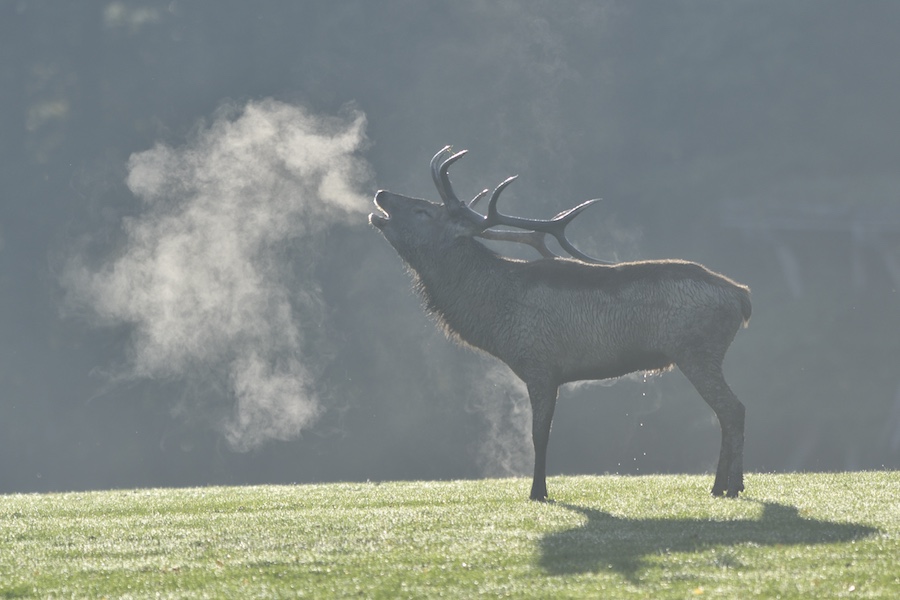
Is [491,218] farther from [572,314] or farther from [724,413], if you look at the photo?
[724,413]

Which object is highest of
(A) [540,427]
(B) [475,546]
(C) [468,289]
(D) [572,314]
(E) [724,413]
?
(C) [468,289]

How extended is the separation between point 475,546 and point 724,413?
571 centimetres

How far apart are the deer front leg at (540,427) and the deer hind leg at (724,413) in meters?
1.98

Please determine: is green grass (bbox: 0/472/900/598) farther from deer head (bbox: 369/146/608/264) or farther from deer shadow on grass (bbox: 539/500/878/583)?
deer head (bbox: 369/146/608/264)

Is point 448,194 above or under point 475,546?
above

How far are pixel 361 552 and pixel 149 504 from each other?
24.3 feet

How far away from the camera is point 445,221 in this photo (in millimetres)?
18062

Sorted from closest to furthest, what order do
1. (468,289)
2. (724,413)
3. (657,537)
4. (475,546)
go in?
(475,546), (657,537), (724,413), (468,289)

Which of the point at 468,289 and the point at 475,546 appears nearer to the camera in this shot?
the point at 475,546

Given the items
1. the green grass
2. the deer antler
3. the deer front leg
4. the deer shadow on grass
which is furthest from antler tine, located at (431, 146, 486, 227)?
the deer shadow on grass

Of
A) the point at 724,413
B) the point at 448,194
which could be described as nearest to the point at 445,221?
the point at 448,194

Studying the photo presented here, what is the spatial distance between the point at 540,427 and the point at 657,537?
14.7 feet

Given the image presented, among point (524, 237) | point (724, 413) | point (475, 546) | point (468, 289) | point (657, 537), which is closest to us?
point (475, 546)

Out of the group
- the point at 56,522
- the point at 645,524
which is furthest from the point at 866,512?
the point at 56,522
